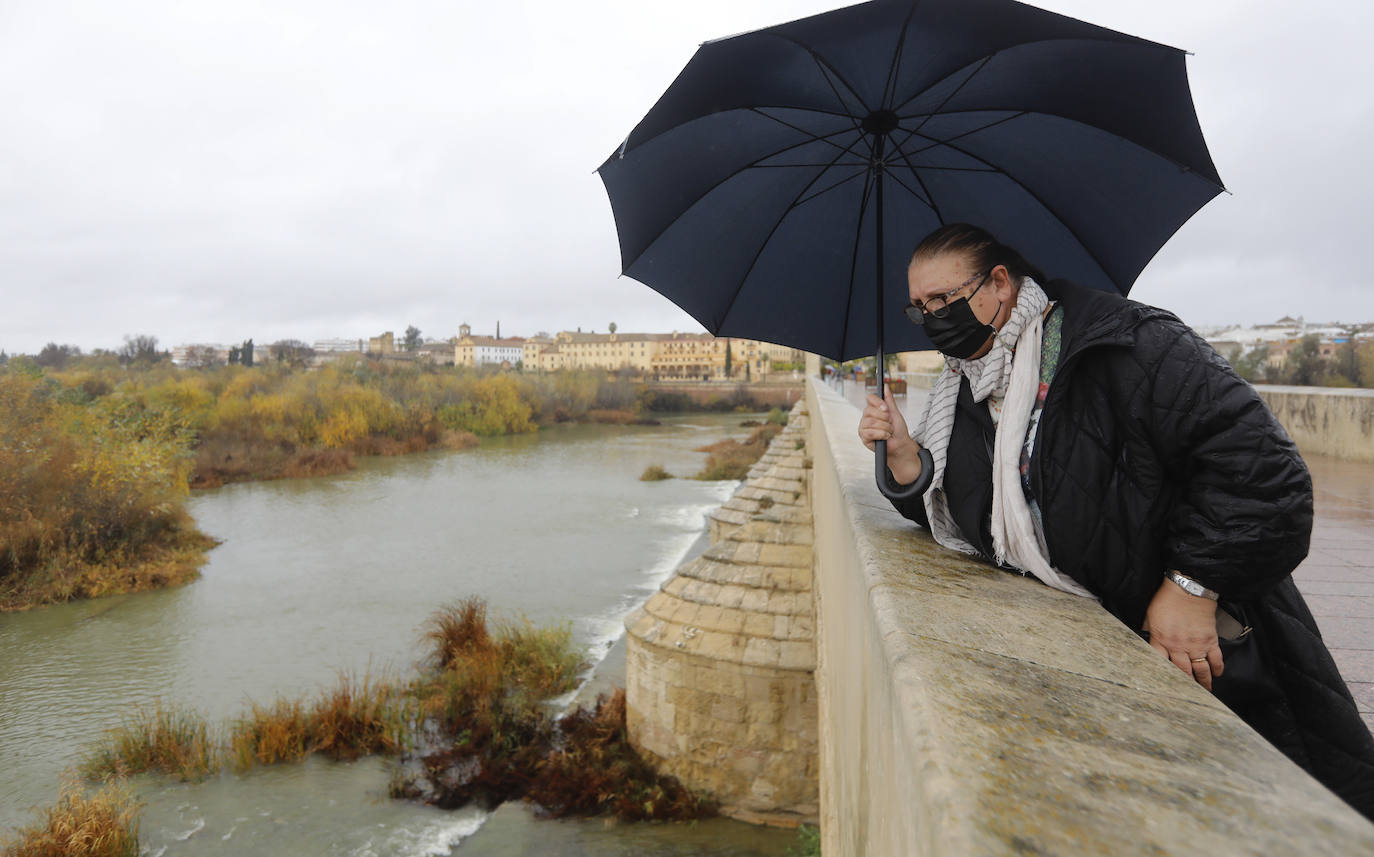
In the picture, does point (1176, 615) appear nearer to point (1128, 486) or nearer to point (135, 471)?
point (1128, 486)

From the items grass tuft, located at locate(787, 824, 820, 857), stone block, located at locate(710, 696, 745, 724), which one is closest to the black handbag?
grass tuft, located at locate(787, 824, 820, 857)

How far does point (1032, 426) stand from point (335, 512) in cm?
2804

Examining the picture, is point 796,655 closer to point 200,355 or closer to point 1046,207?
point 1046,207

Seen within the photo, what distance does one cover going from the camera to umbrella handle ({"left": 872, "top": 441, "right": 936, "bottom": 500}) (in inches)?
85.0

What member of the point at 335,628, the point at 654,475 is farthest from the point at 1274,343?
the point at 335,628

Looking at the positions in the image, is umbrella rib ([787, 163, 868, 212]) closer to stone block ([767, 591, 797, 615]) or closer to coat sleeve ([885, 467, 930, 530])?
coat sleeve ([885, 467, 930, 530])

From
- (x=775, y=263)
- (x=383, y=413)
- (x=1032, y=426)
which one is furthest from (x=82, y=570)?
(x=383, y=413)

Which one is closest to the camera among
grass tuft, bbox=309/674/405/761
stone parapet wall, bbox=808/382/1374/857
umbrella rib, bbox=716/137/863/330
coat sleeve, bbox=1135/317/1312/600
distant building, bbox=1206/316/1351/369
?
stone parapet wall, bbox=808/382/1374/857

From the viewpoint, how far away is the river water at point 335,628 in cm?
857

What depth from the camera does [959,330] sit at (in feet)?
6.66

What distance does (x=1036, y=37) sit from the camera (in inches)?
73.8

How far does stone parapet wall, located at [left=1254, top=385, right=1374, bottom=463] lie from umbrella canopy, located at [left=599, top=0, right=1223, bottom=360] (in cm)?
701

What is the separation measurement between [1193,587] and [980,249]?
956mm

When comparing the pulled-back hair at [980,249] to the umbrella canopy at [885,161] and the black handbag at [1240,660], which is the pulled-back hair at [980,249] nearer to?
the umbrella canopy at [885,161]
